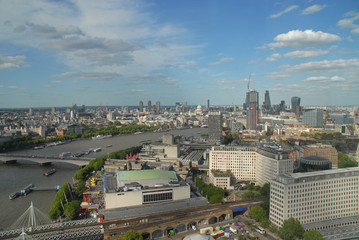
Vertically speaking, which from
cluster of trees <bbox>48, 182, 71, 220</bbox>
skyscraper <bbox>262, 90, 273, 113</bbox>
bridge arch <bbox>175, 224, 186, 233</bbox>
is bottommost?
bridge arch <bbox>175, 224, 186, 233</bbox>

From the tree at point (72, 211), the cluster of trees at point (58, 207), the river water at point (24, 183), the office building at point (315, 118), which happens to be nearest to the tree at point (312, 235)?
the tree at point (72, 211)

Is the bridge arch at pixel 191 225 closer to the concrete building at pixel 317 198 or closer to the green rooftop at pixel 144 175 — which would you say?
the green rooftop at pixel 144 175

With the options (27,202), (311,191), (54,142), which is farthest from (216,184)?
(54,142)

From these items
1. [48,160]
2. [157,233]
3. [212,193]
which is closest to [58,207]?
[157,233]

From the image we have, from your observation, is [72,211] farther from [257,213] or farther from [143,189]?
[257,213]

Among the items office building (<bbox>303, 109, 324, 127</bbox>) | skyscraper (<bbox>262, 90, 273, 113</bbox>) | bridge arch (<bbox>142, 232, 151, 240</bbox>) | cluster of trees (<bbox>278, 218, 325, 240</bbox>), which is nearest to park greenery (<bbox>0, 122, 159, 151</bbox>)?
bridge arch (<bbox>142, 232, 151, 240</bbox>)

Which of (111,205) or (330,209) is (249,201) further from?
(111,205)

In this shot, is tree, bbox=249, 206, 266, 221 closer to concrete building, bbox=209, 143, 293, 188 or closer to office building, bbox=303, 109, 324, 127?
concrete building, bbox=209, 143, 293, 188
